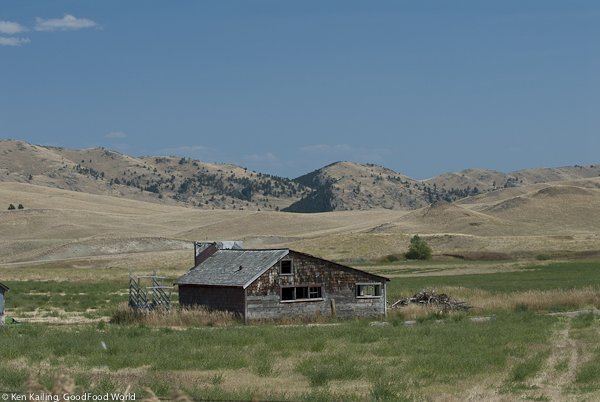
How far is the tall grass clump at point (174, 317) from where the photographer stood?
30375 mm

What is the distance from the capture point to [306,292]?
34.7 m

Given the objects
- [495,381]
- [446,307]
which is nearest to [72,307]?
[446,307]

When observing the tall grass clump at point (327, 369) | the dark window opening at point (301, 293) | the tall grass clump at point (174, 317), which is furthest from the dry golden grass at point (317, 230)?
the tall grass clump at point (327, 369)

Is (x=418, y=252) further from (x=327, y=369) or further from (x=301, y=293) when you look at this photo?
(x=327, y=369)

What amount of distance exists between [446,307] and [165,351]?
841 inches

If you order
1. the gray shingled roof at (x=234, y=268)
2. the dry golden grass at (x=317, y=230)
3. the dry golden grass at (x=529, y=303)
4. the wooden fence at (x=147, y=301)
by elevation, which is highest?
the dry golden grass at (x=317, y=230)

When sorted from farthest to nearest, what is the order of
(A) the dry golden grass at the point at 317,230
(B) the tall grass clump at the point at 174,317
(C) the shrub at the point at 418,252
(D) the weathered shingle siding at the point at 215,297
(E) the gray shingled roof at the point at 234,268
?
(A) the dry golden grass at the point at 317,230
(C) the shrub at the point at 418,252
(E) the gray shingled roof at the point at 234,268
(D) the weathered shingle siding at the point at 215,297
(B) the tall grass clump at the point at 174,317

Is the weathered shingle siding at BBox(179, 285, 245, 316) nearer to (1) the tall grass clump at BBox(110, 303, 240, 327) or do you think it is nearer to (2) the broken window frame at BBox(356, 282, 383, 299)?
(1) the tall grass clump at BBox(110, 303, 240, 327)

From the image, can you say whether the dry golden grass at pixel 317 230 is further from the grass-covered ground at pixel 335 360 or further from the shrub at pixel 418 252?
the grass-covered ground at pixel 335 360

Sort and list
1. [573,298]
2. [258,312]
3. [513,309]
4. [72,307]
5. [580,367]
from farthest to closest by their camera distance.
Answer: [72,307] < [573,298] < [513,309] < [258,312] < [580,367]

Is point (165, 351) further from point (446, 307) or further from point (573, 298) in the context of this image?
point (573, 298)

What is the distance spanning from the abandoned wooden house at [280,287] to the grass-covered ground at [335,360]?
2.17 metres

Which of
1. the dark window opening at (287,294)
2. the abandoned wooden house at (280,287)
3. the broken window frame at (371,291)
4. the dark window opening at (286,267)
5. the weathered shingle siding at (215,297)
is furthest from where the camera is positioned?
the broken window frame at (371,291)

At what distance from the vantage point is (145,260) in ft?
329
